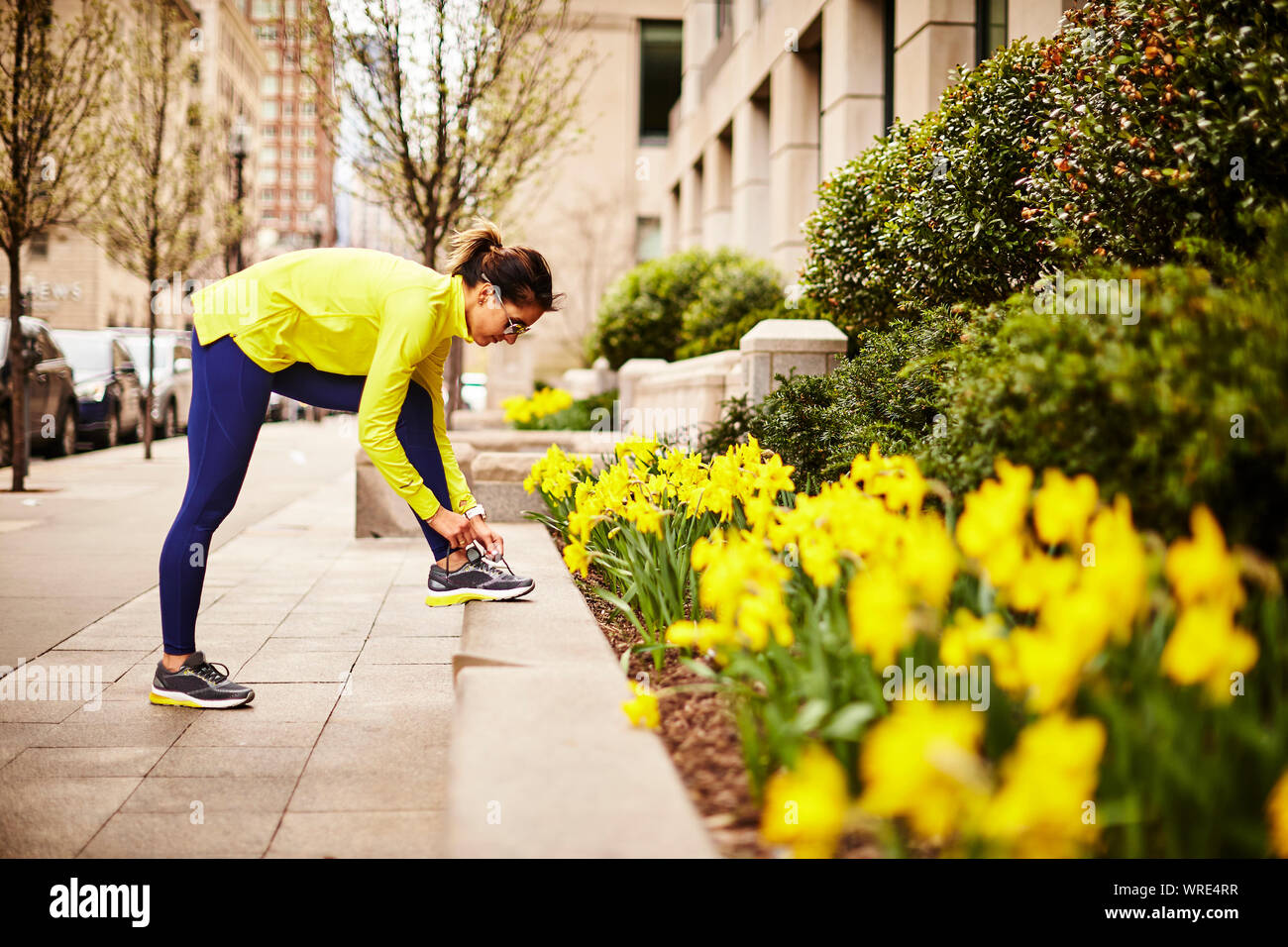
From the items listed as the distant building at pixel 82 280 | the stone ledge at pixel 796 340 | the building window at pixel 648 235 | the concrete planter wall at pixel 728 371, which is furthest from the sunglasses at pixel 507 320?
the distant building at pixel 82 280

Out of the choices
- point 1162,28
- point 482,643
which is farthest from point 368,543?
point 1162,28

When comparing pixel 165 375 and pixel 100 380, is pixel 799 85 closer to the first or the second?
pixel 100 380

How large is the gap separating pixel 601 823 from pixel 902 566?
2.38 feet

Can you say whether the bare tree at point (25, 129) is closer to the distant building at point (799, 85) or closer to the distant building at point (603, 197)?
the distant building at point (799, 85)

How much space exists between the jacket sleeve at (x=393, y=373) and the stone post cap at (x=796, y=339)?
3631 millimetres

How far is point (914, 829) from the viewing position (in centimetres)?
202

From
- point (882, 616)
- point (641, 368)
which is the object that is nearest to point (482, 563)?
point (882, 616)

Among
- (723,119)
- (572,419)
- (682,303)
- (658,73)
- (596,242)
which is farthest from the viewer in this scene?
(658,73)

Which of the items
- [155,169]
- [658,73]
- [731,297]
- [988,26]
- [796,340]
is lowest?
[796,340]

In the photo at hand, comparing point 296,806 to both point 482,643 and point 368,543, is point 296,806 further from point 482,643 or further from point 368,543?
point 368,543

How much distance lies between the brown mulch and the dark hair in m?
1.35

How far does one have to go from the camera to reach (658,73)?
1094 inches

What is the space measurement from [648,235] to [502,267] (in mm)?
23968

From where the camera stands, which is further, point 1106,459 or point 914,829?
point 1106,459
